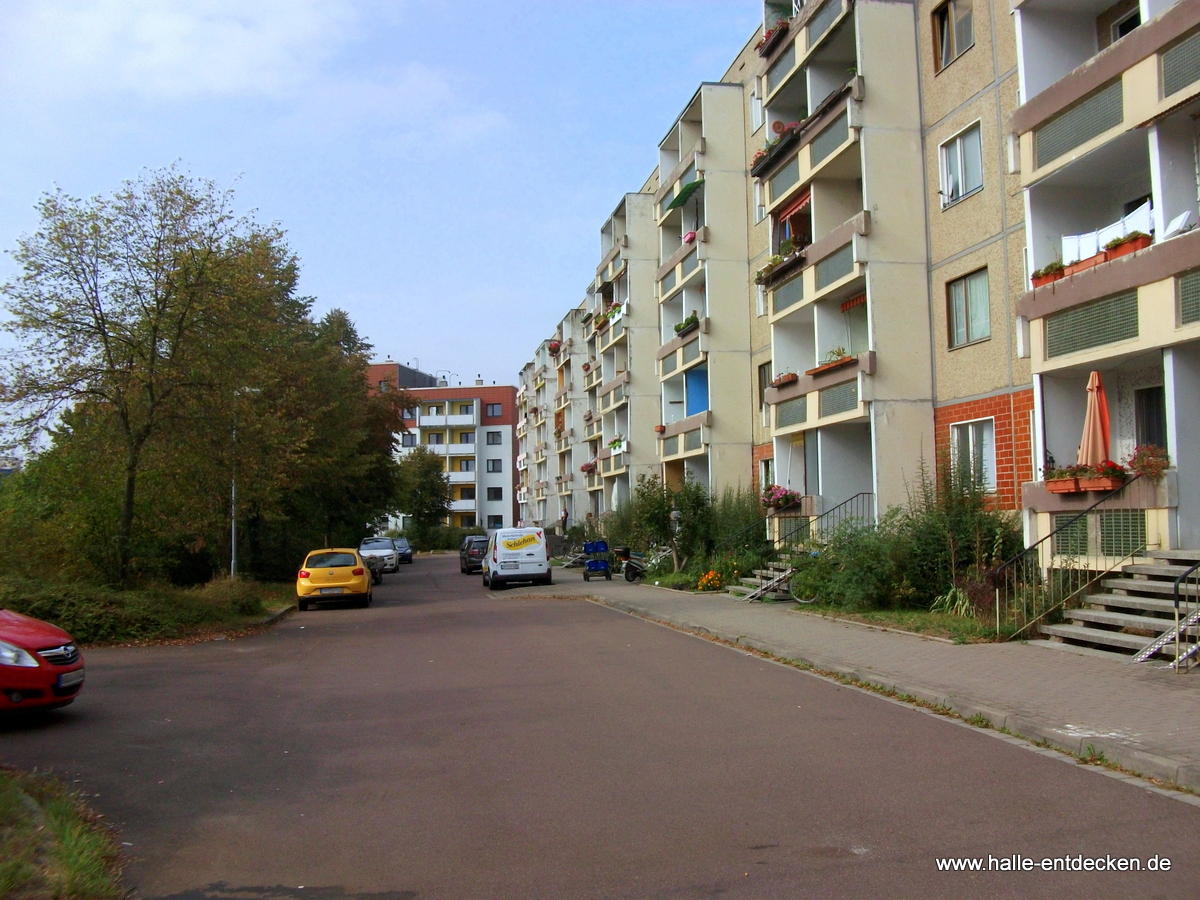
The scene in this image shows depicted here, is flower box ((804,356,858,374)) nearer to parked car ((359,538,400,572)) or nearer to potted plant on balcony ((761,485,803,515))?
potted plant on balcony ((761,485,803,515))

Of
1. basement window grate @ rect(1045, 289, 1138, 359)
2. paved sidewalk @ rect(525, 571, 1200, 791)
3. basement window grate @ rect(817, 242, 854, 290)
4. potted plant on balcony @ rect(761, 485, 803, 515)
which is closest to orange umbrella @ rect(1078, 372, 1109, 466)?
basement window grate @ rect(1045, 289, 1138, 359)

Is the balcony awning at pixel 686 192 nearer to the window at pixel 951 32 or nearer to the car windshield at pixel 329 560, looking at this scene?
the window at pixel 951 32

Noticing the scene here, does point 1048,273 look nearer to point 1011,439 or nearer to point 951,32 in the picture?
point 1011,439

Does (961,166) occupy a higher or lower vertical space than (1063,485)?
higher

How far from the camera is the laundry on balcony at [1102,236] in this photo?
13.6 meters

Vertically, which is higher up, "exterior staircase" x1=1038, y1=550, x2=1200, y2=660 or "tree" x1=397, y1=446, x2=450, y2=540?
"tree" x1=397, y1=446, x2=450, y2=540

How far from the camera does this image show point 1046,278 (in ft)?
50.1

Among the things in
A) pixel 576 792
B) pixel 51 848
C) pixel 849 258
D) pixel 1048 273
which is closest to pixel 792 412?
pixel 849 258

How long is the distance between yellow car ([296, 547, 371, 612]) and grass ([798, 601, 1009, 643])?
1254cm

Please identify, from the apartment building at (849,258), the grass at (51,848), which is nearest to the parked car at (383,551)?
the apartment building at (849,258)

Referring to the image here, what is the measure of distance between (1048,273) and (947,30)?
8460 mm

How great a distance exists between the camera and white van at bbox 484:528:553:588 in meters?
33.3

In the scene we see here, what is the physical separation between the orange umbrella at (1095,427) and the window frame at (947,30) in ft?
29.4

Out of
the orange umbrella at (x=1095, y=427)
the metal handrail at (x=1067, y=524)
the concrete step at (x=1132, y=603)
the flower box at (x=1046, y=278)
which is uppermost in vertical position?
the flower box at (x=1046, y=278)
